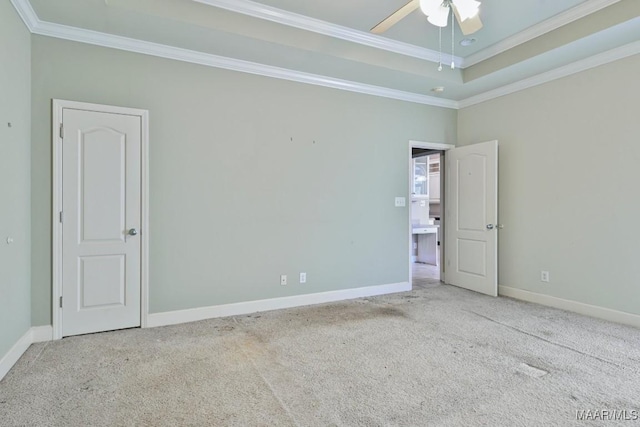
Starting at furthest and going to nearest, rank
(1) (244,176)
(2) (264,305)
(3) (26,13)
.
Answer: (2) (264,305) < (1) (244,176) < (3) (26,13)

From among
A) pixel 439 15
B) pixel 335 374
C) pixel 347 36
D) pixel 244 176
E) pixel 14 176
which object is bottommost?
pixel 335 374

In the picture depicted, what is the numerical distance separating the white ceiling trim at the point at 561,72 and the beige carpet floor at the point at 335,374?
2766mm

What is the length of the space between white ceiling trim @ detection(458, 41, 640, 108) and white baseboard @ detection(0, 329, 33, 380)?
590 cm

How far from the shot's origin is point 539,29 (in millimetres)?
3605

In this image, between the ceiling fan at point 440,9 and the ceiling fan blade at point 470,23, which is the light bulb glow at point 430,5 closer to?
the ceiling fan at point 440,9

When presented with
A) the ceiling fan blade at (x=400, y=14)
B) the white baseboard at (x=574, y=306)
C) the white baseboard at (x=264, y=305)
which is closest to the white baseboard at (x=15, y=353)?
the white baseboard at (x=264, y=305)

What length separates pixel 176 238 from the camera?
142 inches

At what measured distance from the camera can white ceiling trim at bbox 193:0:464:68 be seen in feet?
10.5

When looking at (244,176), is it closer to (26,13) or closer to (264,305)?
(264,305)

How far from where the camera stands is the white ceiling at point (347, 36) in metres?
Result: 3.02

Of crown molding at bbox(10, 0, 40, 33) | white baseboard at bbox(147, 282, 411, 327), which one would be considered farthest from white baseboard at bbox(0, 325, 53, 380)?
crown molding at bbox(10, 0, 40, 33)

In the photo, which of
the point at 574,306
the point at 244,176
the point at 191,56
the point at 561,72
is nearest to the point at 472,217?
the point at 574,306

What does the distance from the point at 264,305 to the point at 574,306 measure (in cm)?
358

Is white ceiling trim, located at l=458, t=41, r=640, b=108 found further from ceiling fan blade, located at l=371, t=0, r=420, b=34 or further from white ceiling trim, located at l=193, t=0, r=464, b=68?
ceiling fan blade, located at l=371, t=0, r=420, b=34
